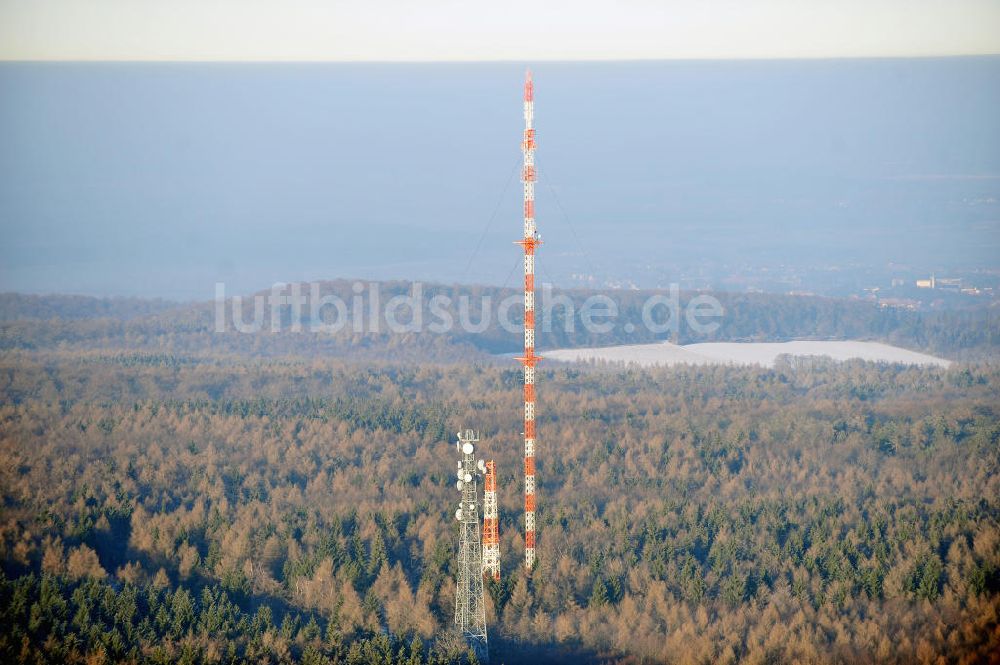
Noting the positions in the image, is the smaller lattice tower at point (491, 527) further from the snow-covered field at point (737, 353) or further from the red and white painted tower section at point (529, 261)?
the snow-covered field at point (737, 353)

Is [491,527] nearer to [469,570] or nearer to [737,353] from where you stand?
[469,570]

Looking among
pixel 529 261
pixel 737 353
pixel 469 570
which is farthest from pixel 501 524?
pixel 737 353

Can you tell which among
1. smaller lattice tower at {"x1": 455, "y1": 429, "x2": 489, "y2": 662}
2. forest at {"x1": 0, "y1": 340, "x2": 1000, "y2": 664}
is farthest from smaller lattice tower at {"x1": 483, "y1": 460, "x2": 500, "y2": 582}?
forest at {"x1": 0, "y1": 340, "x2": 1000, "y2": 664}

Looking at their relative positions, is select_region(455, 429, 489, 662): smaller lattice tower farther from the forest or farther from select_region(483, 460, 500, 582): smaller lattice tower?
the forest

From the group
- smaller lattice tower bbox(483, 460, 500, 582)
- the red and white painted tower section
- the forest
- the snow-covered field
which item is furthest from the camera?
the snow-covered field

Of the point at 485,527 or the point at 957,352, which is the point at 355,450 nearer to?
the point at 485,527

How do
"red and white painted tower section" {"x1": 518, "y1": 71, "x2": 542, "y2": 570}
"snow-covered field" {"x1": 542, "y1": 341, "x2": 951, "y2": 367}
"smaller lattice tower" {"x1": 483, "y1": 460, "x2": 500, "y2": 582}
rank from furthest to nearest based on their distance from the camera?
1. "snow-covered field" {"x1": 542, "y1": 341, "x2": 951, "y2": 367}
2. "red and white painted tower section" {"x1": 518, "y1": 71, "x2": 542, "y2": 570}
3. "smaller lattice tower" {"x1": 483, "y1": 460, "x2": 500, "y2": 582}

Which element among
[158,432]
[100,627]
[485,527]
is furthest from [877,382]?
[100,627]
